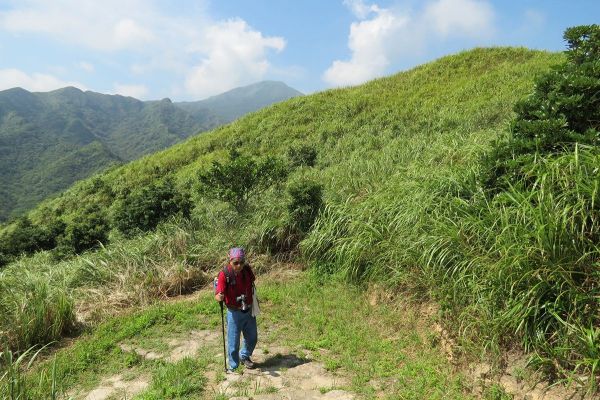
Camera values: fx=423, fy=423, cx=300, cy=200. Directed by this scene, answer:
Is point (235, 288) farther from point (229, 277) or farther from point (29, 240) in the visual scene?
point (29, 240)

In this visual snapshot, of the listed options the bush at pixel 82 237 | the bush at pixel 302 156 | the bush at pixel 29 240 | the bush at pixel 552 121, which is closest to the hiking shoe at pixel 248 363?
the bush at pixel 552 121

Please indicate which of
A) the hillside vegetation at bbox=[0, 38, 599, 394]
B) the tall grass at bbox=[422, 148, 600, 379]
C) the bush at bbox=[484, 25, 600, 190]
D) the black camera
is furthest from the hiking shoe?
the bush at bbox=[484, 25, 600, 190]

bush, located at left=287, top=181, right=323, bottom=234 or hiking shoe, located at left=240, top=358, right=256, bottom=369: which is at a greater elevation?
bush, located at left=287, top=181, right=323, bottom=234

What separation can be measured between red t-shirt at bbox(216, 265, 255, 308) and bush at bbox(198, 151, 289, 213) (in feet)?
16.3

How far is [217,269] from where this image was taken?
9.11 m

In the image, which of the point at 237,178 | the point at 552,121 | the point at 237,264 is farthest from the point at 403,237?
the point at 237,178

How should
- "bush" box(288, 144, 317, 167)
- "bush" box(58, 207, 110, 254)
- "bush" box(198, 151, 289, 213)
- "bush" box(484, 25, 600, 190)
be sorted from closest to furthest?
"bush" box(484, 25, 600, 190) < "bush" box(198, 151, 289, 213) < "bush" box(58, 207, 110, 254) < "bush" box(288, 144, 317, 167)

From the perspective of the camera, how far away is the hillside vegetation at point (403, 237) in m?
4.33

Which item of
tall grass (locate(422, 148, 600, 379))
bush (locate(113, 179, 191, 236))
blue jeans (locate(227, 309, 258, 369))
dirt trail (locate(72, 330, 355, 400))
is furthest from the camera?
bush (locate(113, 179, 191, 236))

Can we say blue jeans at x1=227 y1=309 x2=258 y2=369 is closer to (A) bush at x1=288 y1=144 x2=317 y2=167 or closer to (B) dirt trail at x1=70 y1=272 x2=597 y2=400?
(B) dirt trail at x1=70 y1=272 x2=597 y2=400

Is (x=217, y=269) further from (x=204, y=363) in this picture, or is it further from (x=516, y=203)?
(x=516, y=203)

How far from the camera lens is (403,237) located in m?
6.67

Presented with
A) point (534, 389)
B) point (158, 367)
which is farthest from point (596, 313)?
point (158, 367)

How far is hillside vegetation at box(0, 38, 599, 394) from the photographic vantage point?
4.33 m
